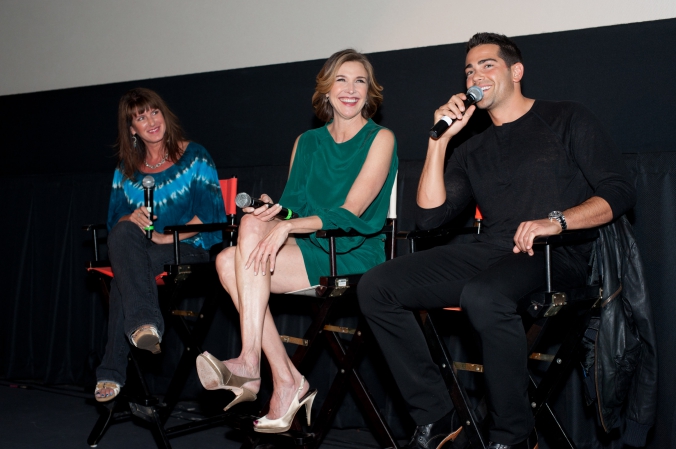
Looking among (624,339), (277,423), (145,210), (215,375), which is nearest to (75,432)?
(145,210)

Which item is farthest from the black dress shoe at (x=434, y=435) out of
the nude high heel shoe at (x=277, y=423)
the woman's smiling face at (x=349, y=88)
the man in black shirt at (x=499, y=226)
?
the woman's smiling face at (x=349, y=88)

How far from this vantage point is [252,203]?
7.73 ft

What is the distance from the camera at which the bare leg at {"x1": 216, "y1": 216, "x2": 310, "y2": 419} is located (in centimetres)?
232

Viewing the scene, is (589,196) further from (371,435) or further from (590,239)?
(371,435)

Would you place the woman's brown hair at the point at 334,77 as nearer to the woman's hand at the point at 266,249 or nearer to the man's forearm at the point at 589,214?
the woman's hand at the point at 266,249

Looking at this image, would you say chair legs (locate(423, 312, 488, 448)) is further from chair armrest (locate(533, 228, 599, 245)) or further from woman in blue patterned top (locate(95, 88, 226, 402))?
woman in blue patterned top (locate(95, 88, 226, 402))

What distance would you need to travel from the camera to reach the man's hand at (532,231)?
6.78ft

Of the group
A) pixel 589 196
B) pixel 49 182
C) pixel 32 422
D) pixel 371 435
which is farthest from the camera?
pixel 49 182

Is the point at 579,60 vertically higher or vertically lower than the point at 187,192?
higher

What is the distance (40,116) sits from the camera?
4664mm

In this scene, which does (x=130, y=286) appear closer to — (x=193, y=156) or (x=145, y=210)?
(x=145, y=210)

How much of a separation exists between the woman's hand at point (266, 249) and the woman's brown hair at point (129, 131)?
47.6 inches

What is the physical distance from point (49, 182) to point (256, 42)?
1612 millimetres

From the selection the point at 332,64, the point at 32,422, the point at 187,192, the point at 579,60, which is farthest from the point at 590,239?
the point at 32,422
